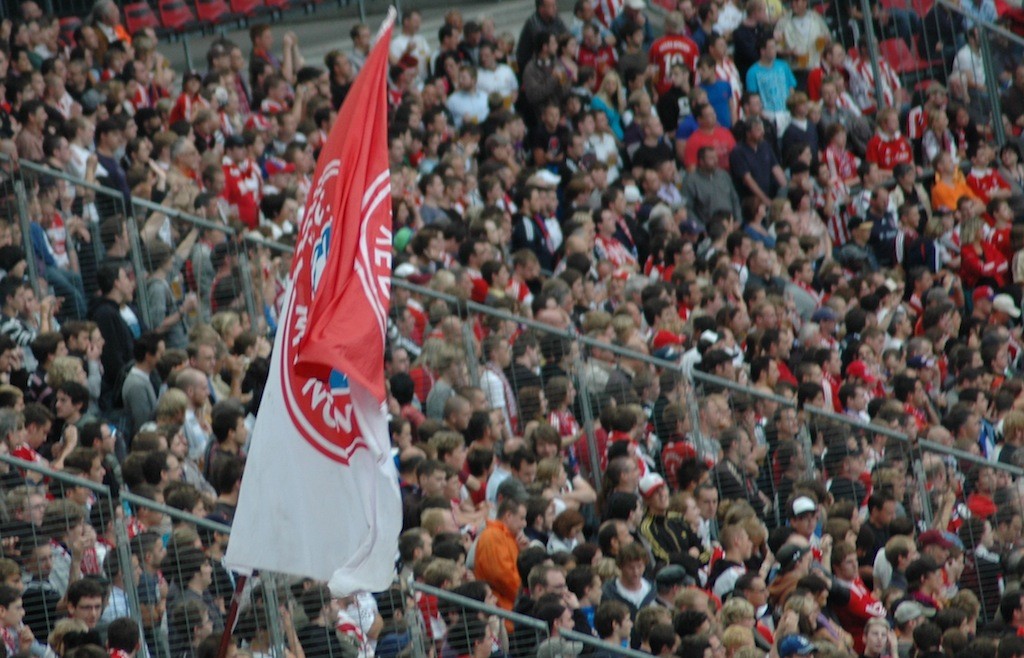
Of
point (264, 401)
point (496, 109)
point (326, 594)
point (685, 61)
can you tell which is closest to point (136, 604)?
point (326, 594)

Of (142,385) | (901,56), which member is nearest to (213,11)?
(901,56)

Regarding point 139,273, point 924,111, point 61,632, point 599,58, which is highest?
point 139,273

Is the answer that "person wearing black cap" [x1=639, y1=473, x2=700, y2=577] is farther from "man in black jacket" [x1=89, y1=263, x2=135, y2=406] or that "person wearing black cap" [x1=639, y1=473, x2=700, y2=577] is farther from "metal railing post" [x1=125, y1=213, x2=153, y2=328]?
"metal railing post" [x1=125, y1=213, x2=153, y2=328]

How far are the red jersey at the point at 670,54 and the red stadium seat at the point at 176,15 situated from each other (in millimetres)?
4598

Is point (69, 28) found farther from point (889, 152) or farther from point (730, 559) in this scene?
point (730, 559)

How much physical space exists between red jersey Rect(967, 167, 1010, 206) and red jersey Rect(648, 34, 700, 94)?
2858mm

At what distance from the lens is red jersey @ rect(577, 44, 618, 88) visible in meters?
21.1

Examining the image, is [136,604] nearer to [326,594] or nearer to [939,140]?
[326,594]

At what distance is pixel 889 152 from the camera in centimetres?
2061

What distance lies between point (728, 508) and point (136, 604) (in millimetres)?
4441

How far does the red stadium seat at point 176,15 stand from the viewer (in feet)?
69.7

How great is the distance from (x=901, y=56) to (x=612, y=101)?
12.2 ft

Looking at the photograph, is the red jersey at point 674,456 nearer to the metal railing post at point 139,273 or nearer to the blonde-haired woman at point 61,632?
the metal railing post at point 139,273

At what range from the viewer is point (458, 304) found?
14.4 m
